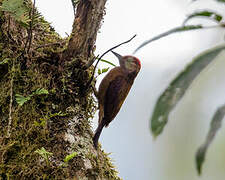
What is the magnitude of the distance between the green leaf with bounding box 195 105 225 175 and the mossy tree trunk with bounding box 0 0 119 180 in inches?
57.3

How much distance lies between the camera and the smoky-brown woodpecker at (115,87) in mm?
3008

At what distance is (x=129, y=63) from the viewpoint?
11.1 ft

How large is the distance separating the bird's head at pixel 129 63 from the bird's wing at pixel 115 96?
151 mm

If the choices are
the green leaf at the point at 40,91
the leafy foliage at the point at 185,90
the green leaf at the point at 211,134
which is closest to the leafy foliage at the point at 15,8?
the green leaf at the point at 40,91

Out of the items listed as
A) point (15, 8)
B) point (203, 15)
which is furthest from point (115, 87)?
point (203, 15)

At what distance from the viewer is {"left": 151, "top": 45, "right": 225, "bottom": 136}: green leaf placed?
2.18 feet

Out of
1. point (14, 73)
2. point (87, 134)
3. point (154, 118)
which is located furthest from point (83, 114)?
point (154, 118)

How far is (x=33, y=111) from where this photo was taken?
7.40 feet

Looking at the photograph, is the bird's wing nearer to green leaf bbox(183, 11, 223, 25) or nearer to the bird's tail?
the bird's tail

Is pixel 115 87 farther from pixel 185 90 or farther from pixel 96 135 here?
pixel 185 90

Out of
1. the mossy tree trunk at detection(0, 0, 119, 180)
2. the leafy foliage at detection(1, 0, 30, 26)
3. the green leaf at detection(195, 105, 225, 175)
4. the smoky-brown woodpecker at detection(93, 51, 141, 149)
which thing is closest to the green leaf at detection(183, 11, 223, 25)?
the green leaf at detection(195, 105, 225, 175)

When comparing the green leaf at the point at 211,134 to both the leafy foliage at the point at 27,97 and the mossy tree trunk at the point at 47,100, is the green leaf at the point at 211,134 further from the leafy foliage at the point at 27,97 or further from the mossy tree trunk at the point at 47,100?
the leafy foliage at the point at 27,97

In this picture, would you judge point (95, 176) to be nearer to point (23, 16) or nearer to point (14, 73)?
point (14, 73)

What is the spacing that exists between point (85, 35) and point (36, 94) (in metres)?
0.63
